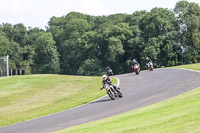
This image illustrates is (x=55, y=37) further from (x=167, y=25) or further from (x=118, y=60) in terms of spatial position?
(x=167, y=25)

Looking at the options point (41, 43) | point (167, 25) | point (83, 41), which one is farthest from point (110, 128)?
point (41, 43)

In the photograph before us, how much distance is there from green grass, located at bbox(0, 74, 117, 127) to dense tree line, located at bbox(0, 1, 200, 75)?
147 feet

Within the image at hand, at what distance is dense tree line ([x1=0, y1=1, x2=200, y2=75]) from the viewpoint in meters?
83.2

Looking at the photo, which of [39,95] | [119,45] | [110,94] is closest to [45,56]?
[119,45]

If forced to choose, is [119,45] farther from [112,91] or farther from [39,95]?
[112,91]

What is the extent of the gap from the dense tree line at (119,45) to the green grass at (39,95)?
44750 mm

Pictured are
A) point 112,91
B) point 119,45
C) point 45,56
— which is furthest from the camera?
point 45,56

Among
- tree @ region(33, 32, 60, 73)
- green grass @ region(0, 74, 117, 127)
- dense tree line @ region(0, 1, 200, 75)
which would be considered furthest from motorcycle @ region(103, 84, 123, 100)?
tree @ region(33, 32, 60, 73)

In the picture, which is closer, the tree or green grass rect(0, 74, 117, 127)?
green grass rect(0, 74, 117, 127)

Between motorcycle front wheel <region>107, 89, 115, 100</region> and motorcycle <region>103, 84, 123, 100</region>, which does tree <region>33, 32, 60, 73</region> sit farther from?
motorcycle front wheel <region>107, 89, 115, 100</region>

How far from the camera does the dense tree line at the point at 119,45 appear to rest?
8319 centimetres

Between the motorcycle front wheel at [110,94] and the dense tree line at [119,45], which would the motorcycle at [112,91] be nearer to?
the motorcycle front wheel at [110,94]

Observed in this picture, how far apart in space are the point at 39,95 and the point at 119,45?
56.6 m

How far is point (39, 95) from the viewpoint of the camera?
102ft
